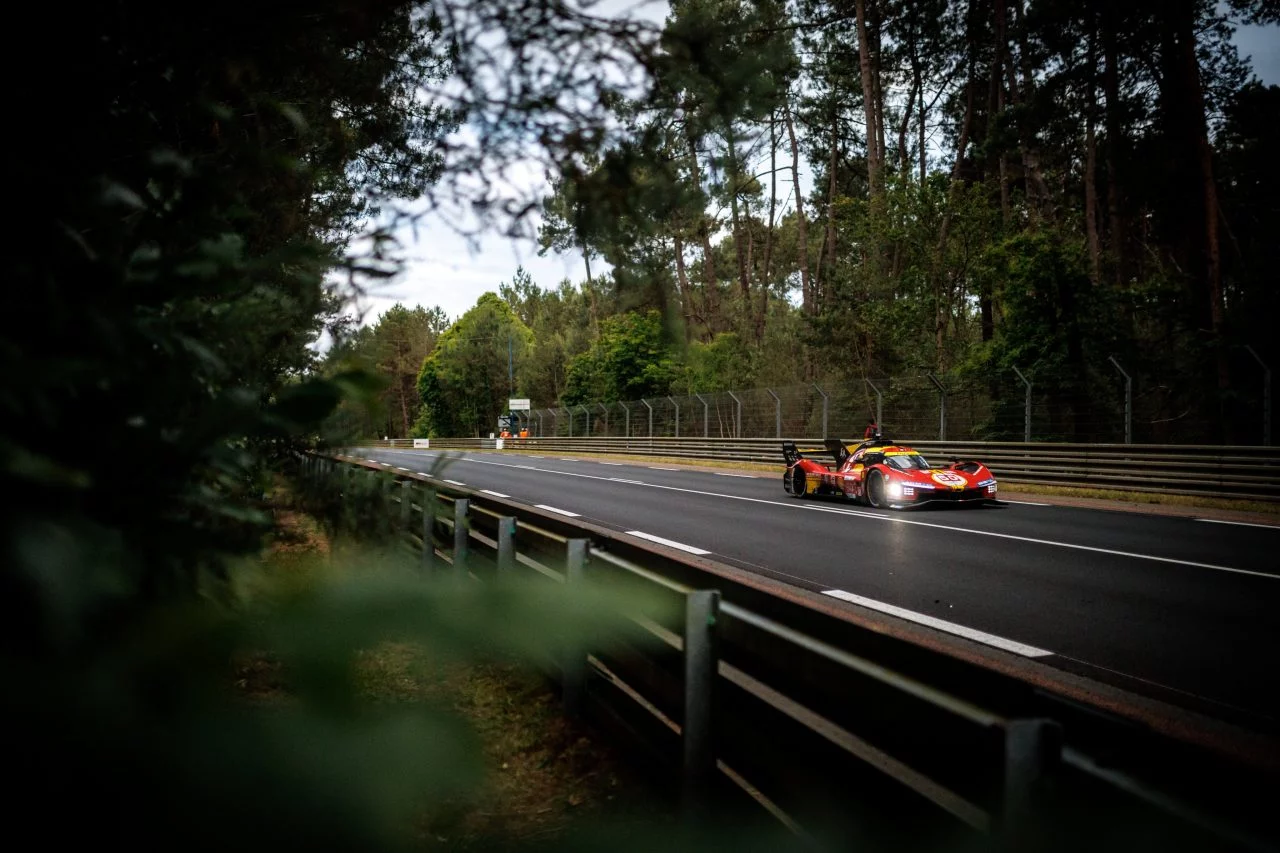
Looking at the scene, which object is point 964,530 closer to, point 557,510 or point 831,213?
point 557,510

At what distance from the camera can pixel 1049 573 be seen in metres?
7.27

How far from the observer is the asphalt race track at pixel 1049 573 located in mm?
4535

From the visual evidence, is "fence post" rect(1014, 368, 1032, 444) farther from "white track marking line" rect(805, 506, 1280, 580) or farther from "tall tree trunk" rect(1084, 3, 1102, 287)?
"tall tree trunk" rect(1084, 3, 1102, 287)

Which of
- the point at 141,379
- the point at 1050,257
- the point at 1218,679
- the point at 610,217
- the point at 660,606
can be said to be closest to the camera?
the point at 141,379

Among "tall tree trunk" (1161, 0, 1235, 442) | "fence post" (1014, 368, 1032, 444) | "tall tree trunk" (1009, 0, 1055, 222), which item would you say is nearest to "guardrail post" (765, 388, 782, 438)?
"fence post" (1014, 368, 1032, 444)

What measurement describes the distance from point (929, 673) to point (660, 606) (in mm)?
1145

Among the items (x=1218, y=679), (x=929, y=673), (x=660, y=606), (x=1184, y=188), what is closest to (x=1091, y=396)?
(x=1184, y=188)

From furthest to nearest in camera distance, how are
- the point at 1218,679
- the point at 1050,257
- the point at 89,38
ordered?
the point at 1050,257 < the point at 1218,679 < the point at 89,38

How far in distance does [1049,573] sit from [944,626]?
7.71ft

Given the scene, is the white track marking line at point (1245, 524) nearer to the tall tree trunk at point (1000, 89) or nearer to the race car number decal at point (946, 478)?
the race car number decal at point (946, 478)

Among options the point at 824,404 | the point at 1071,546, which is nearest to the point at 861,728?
the point at 1071,546

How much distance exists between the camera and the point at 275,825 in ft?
1.96

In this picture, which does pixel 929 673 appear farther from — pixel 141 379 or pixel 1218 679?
pixel 1218 679

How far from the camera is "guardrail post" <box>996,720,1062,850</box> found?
→ 1.33 meters
